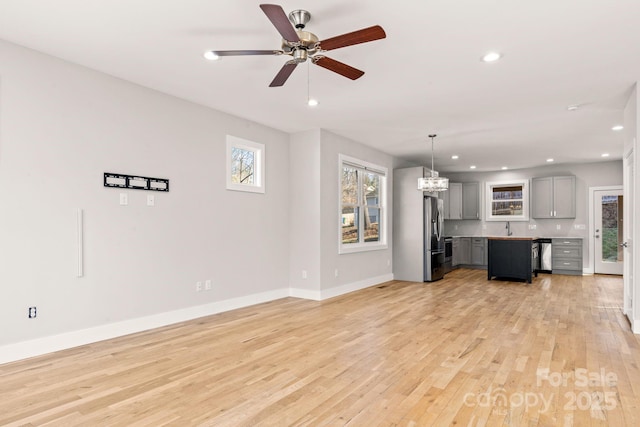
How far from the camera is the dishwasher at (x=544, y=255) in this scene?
29.0ft

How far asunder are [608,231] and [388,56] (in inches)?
323

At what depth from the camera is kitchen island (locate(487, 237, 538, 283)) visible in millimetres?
7475

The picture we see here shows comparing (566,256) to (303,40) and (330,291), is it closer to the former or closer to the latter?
(330,291)

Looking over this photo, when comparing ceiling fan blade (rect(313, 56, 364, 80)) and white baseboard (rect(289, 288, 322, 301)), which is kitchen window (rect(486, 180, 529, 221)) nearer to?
white baseboard (rect(289, 288, 322, 301))

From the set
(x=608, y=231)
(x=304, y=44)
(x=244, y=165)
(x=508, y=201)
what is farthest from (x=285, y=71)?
(x=608, y=231)

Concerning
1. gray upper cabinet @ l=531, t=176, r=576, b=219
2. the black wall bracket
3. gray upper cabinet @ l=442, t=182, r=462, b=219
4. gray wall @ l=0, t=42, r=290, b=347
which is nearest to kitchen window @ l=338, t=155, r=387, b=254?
gray wall @ l=0, t=42, r=290, b=347

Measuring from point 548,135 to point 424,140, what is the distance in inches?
79.6

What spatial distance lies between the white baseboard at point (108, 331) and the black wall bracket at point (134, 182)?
144 cm

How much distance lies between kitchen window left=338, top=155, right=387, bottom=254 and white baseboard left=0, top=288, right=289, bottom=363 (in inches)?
85.3

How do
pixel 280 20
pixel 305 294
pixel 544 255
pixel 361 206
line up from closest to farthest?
pixel 280 20 → pixel 305 294 → pixel 361 206 → pixel 544 255

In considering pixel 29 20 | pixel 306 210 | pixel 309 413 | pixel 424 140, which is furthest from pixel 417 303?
pixel 29 20

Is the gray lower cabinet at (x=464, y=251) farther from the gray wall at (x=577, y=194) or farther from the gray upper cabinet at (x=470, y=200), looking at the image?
the gray upper cabinet at (x=470, y=200)

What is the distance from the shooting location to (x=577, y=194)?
29.3 feet

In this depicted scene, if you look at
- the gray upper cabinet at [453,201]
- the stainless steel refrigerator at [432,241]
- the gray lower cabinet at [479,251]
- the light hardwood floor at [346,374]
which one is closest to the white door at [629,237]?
the light hardwood floor at [346,374]
